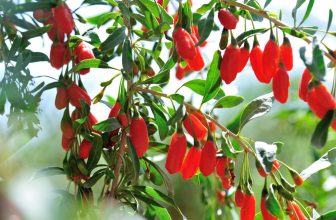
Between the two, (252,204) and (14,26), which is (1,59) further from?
(252,204)

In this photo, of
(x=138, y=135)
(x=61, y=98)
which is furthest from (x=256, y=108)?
(x=61, y=98)

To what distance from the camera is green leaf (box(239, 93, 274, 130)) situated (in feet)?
4.27

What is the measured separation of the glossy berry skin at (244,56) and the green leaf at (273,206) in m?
0.22

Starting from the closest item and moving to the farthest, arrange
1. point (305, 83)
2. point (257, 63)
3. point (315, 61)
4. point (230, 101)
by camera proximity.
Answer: point (315, 61) → point (305, 83) → point (257, 63) → point (230, 101)

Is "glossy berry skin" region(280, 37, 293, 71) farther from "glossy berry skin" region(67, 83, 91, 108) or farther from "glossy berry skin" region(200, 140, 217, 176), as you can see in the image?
"glossy berry skin" region(67, 83, 91, 108)

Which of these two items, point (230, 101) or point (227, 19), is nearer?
point (227, 19)

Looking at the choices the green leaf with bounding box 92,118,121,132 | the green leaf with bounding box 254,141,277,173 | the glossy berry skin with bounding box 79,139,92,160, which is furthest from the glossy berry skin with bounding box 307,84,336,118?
the glossy berry skin with bounding box 79,139,92,160

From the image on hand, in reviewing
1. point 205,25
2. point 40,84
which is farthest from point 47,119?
point 205,25

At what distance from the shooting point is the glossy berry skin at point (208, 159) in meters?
1.18

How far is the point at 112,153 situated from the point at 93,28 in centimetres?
28

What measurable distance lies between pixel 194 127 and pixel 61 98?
26 centimetres

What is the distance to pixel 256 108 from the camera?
1.32 m

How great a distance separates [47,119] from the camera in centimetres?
122

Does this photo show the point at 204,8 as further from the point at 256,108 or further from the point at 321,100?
the point at 321,100
